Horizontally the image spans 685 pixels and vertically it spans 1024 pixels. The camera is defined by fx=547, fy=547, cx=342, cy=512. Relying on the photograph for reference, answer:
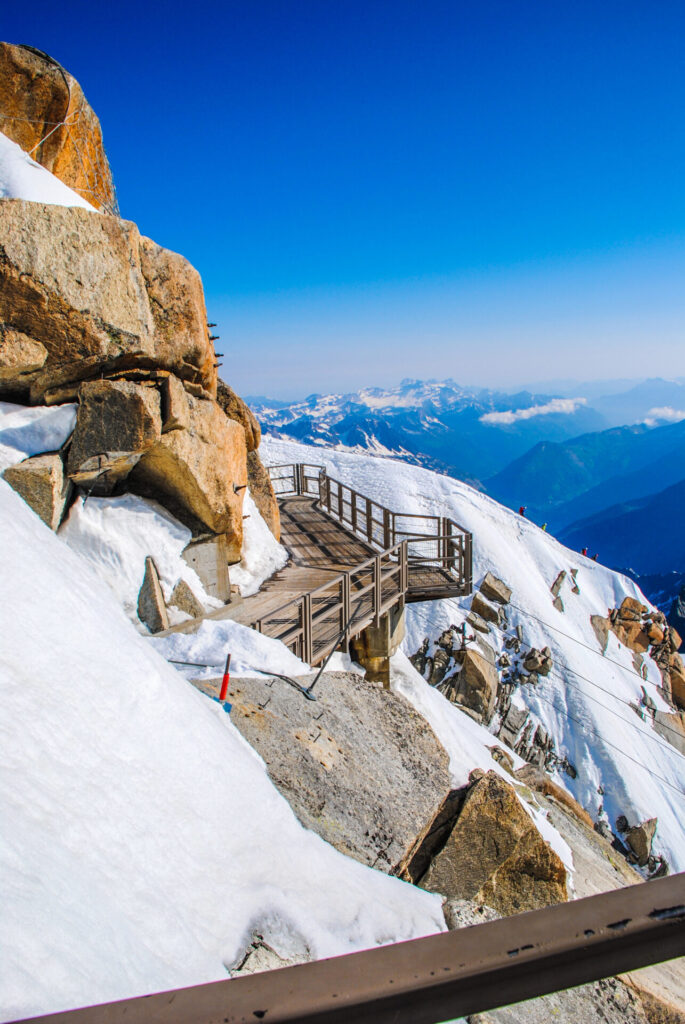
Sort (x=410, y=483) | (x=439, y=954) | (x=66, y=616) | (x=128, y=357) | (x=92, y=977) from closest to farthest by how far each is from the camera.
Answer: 1. (x=439, y=954)
2. (x=92, y=977)
3. (x=66, y=616)
4. (x=128, y=357)
5. (x=410, y=483)

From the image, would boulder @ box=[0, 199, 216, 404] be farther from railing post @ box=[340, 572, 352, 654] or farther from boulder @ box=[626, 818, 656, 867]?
boulder @ box=[626, 818, 656, 867]

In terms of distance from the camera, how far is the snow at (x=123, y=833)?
223 cm

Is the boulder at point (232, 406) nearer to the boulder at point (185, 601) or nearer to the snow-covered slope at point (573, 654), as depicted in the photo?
the boulder at point (185, 601)

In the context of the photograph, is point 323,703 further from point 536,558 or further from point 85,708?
point 536,558

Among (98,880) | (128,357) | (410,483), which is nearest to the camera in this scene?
(98,880)

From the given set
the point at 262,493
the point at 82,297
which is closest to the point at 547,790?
the point at 262,493

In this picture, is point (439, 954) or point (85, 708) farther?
point (85, 708)

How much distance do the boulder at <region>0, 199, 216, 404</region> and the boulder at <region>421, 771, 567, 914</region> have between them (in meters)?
8.25

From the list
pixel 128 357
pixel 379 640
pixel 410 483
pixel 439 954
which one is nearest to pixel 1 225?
pixel 128 357

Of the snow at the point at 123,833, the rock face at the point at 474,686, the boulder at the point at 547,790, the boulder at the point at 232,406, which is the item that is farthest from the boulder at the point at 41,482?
the rock face at the point at 474,686

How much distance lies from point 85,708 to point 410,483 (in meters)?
46.4

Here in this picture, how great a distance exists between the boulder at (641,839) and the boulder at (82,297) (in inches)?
1001

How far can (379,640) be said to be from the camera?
1255cm

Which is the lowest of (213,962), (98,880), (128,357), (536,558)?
(536,558)
